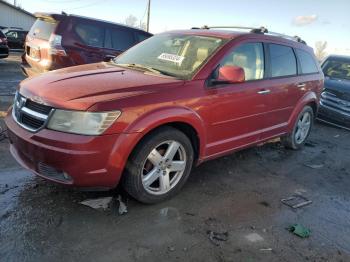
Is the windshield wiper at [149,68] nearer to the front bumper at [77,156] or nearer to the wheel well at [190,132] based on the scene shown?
the wheel well at [190,132]

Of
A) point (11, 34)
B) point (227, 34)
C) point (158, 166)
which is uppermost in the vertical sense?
point (227, 34)

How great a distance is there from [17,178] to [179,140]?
6.19 feet

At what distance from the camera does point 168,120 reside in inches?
142

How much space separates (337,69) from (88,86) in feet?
25.4

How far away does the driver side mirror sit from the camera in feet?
13.2

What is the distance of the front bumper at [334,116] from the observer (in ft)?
27.8

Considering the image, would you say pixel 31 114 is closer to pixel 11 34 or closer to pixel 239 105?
pixel 239 105

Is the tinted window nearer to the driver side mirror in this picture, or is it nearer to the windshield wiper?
the windshield wiper

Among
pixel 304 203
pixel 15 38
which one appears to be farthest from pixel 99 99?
pixel 15 38

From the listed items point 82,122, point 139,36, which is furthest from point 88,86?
point 139,36

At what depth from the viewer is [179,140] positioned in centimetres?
380

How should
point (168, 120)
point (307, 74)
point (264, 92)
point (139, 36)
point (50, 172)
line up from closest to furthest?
point (50, 172) → point (168, 120) → point (264, 92) → point (307, 74) → point (139, 36)

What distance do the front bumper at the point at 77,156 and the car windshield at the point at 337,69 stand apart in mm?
7504

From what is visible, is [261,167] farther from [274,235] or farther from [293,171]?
[274,235]
